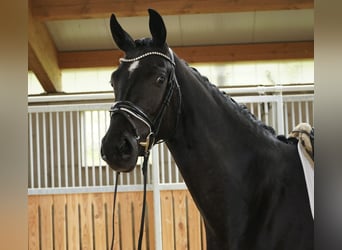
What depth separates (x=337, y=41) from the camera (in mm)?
297

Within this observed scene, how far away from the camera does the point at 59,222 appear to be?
116 inches

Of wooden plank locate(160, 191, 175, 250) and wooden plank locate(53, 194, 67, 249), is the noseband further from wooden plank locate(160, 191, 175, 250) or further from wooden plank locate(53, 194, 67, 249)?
wooden plank locate(53, 194, 67, 249)

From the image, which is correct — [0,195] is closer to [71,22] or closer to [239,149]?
[239,149]

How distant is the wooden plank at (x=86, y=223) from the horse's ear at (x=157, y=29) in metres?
1.84

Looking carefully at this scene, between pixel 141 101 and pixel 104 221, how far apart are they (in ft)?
6.07

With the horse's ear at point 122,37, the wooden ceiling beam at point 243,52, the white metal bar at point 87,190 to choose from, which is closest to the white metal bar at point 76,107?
the white metal bar at point 87,190

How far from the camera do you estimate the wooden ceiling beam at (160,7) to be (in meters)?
4.82

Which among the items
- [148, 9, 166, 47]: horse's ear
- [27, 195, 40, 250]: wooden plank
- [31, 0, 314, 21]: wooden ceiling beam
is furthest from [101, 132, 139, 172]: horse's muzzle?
[31, 0, 314, 21]: wooden ceiling beam

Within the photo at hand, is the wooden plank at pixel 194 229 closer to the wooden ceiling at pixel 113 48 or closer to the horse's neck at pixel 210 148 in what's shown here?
the horse's neck at pixel 210 148

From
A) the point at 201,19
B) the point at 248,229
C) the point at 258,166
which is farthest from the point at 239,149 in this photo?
the point at 201,19

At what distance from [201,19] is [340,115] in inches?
208

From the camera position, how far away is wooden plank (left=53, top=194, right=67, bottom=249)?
294 centimetres

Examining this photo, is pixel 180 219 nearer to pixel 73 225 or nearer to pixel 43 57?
pixel 73 225

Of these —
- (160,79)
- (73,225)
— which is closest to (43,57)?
(73,225)
